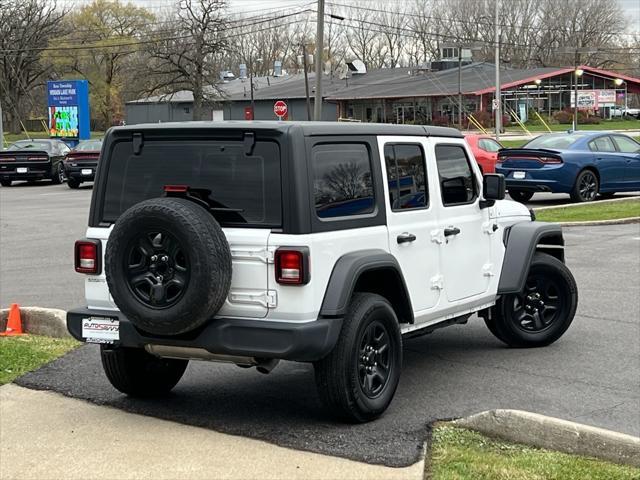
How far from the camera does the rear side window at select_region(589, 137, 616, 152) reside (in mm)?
21547

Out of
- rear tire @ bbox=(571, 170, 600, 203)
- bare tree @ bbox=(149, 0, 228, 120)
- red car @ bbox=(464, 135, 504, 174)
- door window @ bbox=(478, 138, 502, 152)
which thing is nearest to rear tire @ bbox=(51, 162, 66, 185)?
red car @ bbox=(464, 135, 504, 174)

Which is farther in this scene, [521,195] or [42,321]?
[521,195]

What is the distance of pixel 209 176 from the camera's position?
5.94 m

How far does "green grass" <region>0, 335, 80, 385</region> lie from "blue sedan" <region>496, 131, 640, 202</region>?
14220 millimetres

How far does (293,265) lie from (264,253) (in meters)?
0.19

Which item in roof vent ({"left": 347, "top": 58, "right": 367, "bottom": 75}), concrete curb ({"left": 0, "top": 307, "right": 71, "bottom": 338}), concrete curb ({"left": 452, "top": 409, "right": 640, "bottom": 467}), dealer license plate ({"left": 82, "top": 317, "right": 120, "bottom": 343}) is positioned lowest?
concrete curb ({"left": 452, "top": 409, "right": 640, "bottom": 467})

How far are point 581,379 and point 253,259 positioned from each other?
3203 millimetres

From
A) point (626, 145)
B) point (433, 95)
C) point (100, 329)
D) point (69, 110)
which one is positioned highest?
point (433, 95)

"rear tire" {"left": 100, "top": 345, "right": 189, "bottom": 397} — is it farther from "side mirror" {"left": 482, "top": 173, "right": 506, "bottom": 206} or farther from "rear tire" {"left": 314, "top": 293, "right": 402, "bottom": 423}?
"side mirror" {"left": 482, "top": 173, "right": 506, "bottom": 206}

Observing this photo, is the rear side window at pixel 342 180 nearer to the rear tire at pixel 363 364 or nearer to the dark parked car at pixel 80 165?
the rear tire at pixel 363 364

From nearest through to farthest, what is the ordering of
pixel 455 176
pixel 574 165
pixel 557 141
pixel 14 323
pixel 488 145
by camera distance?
pixel 455 176, pixel 14 323, pixel 574 165, pixel 557 141, pixel 488 145

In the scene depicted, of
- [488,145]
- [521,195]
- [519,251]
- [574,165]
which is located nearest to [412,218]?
[519,251]

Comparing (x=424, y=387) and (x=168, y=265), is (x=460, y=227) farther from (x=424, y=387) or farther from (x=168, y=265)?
A: (x=168, y=265)

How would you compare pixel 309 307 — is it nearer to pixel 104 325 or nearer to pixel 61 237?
pixel 104 325
